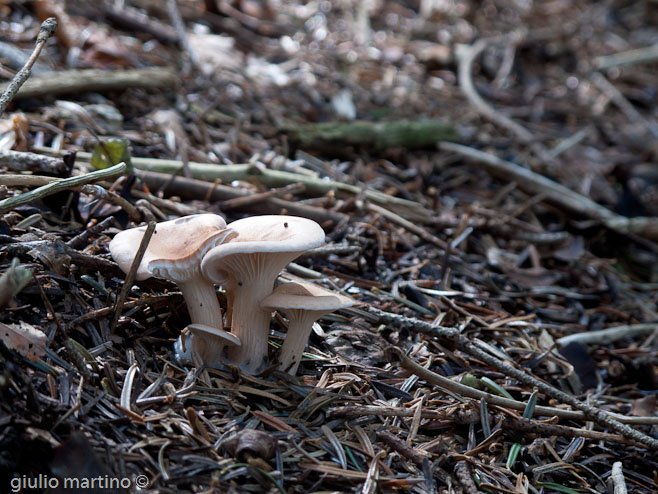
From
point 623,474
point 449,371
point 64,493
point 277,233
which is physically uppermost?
point 277,233

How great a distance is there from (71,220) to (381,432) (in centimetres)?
187

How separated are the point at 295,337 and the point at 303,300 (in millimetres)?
262

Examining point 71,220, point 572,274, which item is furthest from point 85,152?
point 572,274

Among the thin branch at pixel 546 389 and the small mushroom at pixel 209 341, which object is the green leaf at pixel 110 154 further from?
the thin branch at pixel 546 389

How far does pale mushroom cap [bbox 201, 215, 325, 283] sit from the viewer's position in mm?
1927

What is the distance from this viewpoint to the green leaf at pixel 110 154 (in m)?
3.18

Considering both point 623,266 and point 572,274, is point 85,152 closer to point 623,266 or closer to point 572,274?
point 572,274

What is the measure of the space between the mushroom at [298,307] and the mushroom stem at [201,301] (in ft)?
0.84

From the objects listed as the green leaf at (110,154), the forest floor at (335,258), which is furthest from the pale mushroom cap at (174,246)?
the green leaf at (110,154)

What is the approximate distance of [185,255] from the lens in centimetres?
205

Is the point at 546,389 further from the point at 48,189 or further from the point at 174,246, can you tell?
the point at 48,189

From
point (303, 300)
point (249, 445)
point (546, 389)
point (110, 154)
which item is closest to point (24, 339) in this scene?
point (249, 445)

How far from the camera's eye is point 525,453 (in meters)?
2.47

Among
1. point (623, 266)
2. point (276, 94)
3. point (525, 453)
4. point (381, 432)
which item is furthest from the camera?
point (276, 94)
